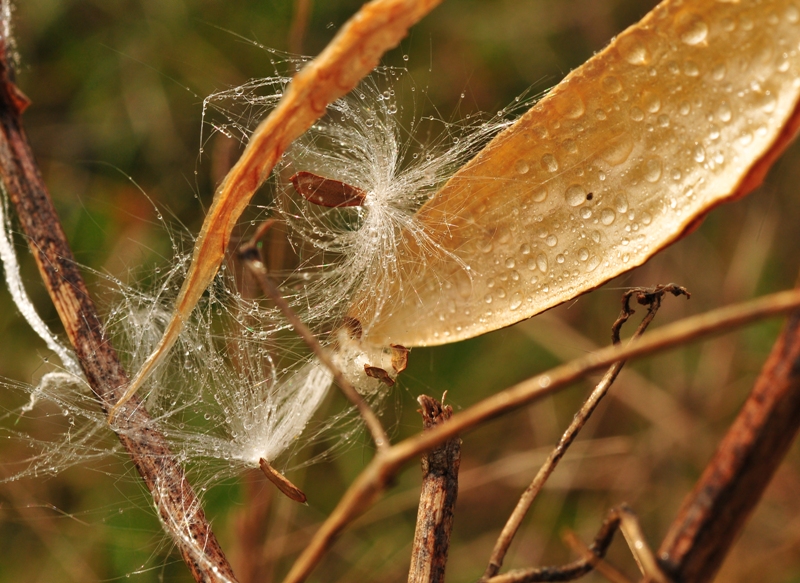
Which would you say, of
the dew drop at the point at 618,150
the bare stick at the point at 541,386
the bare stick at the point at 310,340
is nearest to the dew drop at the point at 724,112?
the dew drop at the point at 618,150

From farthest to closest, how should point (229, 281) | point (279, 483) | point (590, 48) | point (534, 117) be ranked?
point (590, 48) < point (229, 281) < point (279, 483) < point (534, 117)

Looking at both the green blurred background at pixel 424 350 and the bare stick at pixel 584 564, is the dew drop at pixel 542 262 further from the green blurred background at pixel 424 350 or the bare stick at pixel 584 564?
the green blurred background at pixel 424 350

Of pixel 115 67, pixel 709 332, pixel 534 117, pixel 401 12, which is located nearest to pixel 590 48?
pixel 115 67

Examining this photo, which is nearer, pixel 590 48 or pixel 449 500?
pixel 449 500

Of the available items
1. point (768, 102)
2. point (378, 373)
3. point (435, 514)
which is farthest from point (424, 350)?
point (768, 102)

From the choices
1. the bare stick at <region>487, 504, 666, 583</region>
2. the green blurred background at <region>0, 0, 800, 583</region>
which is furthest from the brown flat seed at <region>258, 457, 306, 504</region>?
the green blurred background at <region>0, 0, 800, 583</region>

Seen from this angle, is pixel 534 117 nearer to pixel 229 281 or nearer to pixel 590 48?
pixel 229 281

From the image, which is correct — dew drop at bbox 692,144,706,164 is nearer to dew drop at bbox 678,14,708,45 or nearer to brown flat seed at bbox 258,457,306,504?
dew drop at bbox 678,14,708,45
